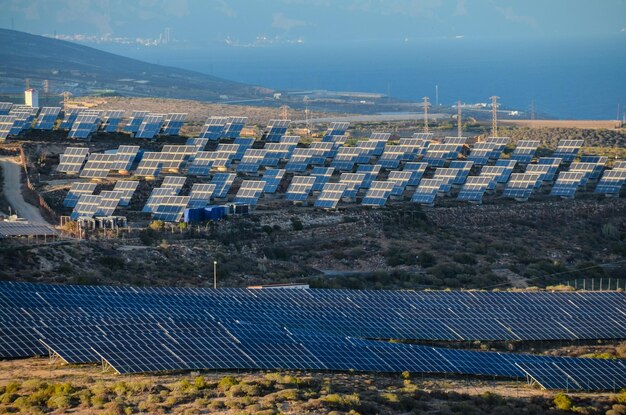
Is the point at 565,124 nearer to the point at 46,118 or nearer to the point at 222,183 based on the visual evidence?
the point at 46,118

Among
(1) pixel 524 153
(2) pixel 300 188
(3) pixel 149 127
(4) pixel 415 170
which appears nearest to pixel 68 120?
(3) pixel 149 127

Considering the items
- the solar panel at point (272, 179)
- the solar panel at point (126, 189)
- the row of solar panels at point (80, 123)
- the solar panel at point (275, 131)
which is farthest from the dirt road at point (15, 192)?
the solar panel at point (275, 131)

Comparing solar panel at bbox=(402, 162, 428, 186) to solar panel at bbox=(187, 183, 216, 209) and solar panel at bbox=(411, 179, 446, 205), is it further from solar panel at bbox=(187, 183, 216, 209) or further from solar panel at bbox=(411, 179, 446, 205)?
solar panel at bbox=(187, 183, 216, 209)

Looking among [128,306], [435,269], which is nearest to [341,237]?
[435,269]

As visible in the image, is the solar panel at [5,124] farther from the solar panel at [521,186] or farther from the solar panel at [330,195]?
the solar panel at [521,186]

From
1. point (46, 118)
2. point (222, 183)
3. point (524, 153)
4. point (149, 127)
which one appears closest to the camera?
point (222, 183)

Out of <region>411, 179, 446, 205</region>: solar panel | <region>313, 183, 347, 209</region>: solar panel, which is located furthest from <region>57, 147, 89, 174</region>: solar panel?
<region>411, 179, 446, 205</region>: solar panel
